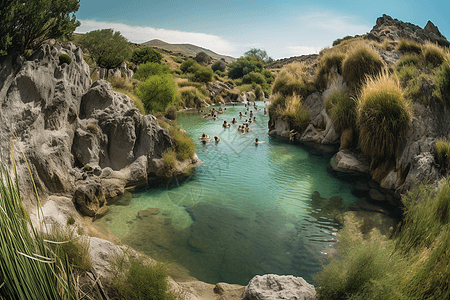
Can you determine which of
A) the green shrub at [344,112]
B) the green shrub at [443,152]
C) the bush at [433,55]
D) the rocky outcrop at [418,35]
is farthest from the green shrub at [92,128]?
the rocky outcrop at [418,35]

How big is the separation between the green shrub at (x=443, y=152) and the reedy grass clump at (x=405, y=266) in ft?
13.4

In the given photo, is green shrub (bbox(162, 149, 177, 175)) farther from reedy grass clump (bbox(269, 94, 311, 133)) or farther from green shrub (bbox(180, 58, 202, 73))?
green shrub (bbox(180, 58, 202, 73))

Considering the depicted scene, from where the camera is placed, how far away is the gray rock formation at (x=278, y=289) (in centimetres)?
402

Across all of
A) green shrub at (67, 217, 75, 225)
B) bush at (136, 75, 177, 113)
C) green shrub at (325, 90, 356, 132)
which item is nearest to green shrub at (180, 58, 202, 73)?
bush at (136, 75, 177, 113)

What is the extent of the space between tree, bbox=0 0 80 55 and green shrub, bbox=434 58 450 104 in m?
11.7

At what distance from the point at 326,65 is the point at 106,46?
1507 cm

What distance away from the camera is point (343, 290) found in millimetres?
3434

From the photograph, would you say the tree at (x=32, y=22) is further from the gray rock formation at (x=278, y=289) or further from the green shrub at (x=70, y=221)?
the gray rock formation at (x=278, y=289)

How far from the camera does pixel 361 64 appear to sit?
13836 mm

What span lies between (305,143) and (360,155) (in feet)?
15.4

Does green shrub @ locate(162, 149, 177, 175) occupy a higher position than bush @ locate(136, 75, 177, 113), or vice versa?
bush @ locate(136, 75, 177, 113)

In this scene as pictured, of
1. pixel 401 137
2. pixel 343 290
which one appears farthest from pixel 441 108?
pixel 343 290

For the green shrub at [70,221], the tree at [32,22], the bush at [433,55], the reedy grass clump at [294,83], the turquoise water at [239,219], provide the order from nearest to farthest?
1. the turquoise water at [239,219]
2. the green shrub at [70,221]
3. the tree at [32,22]
4. the bush at [433,55]
5. the reedy grass clump at [294,83]

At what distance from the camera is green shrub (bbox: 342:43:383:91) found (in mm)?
13445
